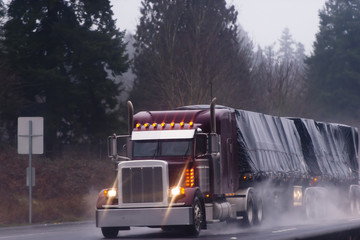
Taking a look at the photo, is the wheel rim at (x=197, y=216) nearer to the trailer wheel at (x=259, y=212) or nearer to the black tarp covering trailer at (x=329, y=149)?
the trailer wheel at (x=259, y=212)

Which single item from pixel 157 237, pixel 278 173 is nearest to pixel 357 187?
pixel 278 173

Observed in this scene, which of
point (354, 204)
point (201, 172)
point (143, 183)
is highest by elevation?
point (201, 172)

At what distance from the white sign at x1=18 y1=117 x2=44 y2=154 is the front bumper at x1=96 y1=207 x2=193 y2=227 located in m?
8.18

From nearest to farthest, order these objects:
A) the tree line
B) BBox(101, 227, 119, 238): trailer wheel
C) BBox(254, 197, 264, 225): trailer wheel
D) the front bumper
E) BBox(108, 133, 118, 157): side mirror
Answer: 1. the front bumper
2. BBox(101, 227, 119, 238): trailer wheel
3. BBox(108, 133, 118, 157): side mirror
4. BBox(254, 197, 264, 225): trailer wheel
5. the tree line

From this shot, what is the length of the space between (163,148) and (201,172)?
1.06 metres

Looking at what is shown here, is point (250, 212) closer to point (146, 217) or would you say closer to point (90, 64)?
point (146, 217)

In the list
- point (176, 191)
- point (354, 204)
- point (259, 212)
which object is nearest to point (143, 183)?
point (176, 191)

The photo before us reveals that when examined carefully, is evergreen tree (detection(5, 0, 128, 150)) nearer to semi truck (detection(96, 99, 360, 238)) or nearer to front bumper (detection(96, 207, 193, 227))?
semi truck (detection(96, 99, 360, 238))

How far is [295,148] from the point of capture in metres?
30.3

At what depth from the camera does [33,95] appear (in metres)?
48.9

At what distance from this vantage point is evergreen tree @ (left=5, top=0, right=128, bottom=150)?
47500 mm

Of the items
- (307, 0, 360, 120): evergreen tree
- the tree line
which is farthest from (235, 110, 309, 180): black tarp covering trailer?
(307, 0, 360, 120): evergreen tree

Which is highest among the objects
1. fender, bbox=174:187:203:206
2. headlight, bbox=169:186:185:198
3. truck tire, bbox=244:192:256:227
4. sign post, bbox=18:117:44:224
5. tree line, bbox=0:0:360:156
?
tree line, bbox=0:0:360:156

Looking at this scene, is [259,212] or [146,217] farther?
[259,212]
